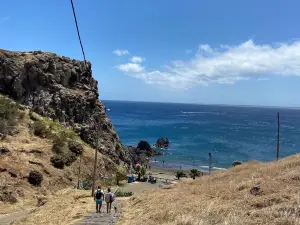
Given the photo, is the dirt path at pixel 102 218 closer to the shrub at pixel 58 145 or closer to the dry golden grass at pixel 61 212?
the dry golden grass at pixel 61 212

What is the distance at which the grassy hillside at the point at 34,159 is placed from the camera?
3222 cm

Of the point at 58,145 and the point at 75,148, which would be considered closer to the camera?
the point at 58,145

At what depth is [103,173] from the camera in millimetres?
47812

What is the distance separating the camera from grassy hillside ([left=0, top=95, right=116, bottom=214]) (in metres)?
32.2

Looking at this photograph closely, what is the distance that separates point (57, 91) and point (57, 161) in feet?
76.9

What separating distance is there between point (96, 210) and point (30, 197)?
11640 mm

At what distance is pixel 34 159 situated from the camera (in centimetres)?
3881

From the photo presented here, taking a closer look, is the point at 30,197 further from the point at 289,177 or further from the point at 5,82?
the point at 5,82

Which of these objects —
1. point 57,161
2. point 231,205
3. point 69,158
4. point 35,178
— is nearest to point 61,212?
point 231,205

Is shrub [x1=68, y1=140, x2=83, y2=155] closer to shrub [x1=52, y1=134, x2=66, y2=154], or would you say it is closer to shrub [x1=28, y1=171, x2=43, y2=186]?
shrub [x1=52, y1=134, x2=66, y2=154]

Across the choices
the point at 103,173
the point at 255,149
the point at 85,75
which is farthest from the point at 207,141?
the point at 103,173

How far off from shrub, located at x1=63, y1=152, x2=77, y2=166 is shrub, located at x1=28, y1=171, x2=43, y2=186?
6.05 m

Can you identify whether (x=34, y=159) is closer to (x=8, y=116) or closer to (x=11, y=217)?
(x=8, y=116)

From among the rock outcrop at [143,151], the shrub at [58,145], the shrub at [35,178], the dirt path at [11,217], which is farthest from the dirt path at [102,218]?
the rock outcrop at [143,151]
